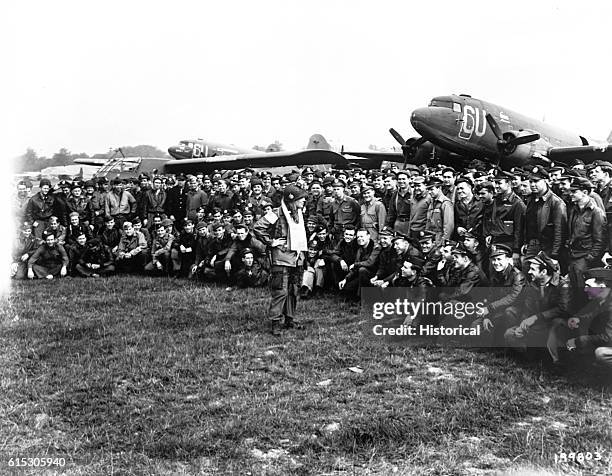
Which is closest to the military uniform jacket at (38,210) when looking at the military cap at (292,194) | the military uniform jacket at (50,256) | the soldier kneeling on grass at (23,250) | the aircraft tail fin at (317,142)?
the soldier kneeling on grass at (23,250)

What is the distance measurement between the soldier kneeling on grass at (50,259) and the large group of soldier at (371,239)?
0.07 feet

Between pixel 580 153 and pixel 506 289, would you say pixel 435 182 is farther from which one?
pixel 580 153

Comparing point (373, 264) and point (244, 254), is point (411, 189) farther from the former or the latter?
point (244, 254)

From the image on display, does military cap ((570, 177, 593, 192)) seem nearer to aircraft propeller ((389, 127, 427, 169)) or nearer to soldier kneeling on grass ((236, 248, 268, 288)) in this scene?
soldier kneeling on grass ((236, 248, 268, 288))

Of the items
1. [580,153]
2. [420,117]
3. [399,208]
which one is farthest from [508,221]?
[580,153]

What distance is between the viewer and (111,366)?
587 centimetres

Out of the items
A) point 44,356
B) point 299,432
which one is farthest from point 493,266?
point 44,356

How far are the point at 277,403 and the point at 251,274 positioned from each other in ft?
16.6

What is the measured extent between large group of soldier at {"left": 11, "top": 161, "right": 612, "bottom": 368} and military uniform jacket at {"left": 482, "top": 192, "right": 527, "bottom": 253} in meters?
0.02

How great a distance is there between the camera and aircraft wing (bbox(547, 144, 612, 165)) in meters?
16.8

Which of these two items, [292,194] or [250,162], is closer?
[292,194]

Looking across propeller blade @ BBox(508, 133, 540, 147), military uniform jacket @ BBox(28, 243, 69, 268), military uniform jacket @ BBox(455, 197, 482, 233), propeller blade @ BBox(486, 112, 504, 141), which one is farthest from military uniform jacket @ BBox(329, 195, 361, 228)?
propeller blade @ BBox(486, 112, 504, 141)

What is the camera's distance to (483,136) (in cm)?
1677

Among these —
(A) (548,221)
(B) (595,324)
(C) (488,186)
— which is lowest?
(B) (595,324)
